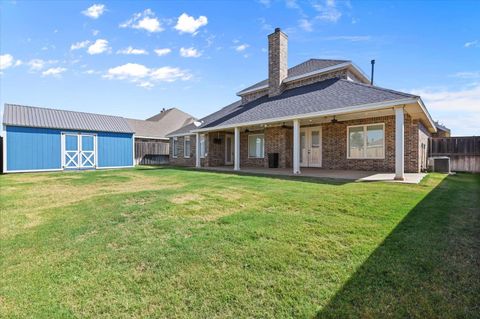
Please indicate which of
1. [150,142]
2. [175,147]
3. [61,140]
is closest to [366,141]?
[175,147]

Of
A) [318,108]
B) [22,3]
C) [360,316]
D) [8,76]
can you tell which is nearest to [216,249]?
[360,316]

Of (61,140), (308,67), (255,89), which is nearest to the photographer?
(61,140)

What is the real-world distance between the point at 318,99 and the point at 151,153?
17744 millimetres

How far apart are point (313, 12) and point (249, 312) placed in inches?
485

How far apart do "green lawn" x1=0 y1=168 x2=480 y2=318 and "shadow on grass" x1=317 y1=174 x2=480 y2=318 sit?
0.04 ft

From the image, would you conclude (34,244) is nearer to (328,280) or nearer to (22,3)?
(328,280)

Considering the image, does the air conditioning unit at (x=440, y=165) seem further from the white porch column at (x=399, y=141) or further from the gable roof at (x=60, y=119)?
the gable roof at (x=60, y=119)

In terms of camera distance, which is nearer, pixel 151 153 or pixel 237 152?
pixel 237 152

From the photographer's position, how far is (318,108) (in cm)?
1059

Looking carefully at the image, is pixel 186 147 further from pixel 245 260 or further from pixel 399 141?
pixel 245 260

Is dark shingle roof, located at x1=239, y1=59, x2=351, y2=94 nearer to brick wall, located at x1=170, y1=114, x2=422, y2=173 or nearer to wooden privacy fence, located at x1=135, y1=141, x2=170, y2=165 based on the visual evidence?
brick wall, located at x1=170, y1=114, x2=422, y2=173

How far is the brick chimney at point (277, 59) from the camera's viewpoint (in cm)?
1573

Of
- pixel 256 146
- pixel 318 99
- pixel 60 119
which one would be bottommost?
pixel 256 146

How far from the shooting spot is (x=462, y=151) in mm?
14000
